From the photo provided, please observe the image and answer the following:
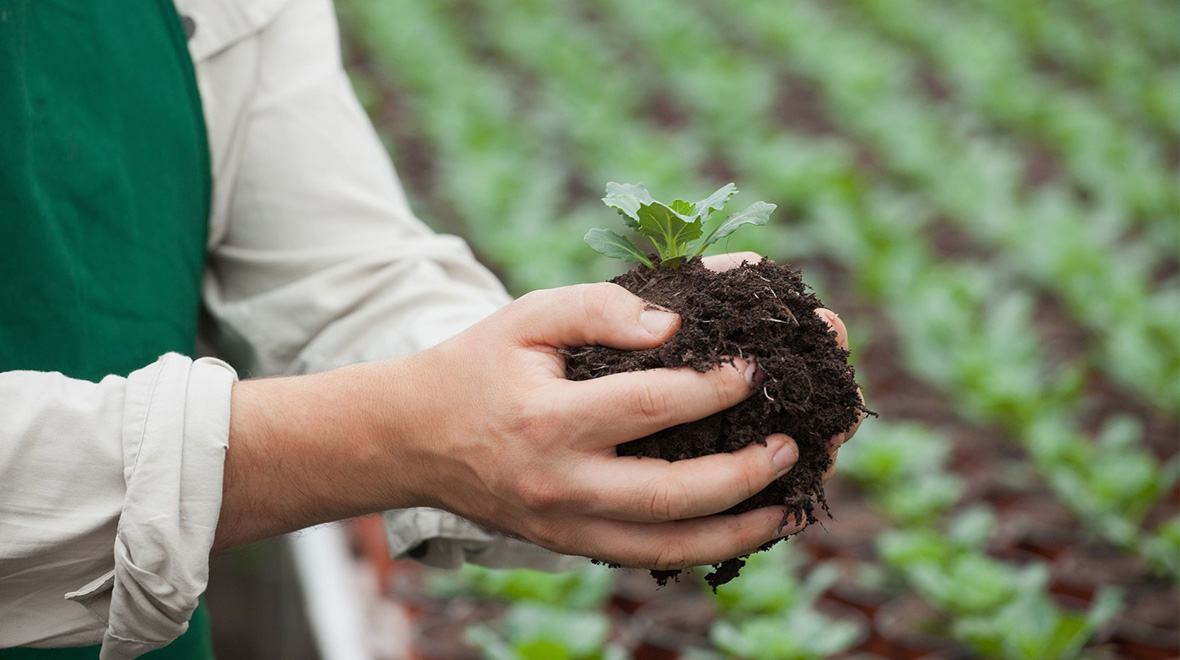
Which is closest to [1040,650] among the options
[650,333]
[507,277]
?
[650,333]

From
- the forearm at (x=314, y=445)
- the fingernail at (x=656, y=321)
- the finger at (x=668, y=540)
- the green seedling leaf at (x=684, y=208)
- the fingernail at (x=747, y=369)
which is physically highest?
the green seedling leaf at (x=684, y=208)

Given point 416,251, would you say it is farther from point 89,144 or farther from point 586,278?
point 586,278

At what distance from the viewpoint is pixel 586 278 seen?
353 cm

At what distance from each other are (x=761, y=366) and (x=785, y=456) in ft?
0.32

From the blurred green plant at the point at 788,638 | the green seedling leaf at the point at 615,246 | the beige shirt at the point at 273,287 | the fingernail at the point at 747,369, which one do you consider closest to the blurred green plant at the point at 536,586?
the blurred green plant at the point at 788,638

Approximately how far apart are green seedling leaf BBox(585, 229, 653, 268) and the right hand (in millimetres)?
179

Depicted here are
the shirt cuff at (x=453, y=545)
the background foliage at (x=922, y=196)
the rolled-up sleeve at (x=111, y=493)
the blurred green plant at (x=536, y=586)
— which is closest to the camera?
the rolled-up sleeve at (x=111, y=493)

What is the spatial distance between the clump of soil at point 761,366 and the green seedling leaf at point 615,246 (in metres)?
0.11

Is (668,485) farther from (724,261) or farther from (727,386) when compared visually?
(724,261)

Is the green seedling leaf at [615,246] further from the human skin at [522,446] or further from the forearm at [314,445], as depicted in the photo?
the forearm at [314,445]

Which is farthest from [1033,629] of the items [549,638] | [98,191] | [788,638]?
[98,191]

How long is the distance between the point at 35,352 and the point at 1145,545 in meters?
2.36

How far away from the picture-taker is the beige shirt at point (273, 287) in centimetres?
96

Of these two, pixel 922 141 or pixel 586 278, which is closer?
pixel 586 278
